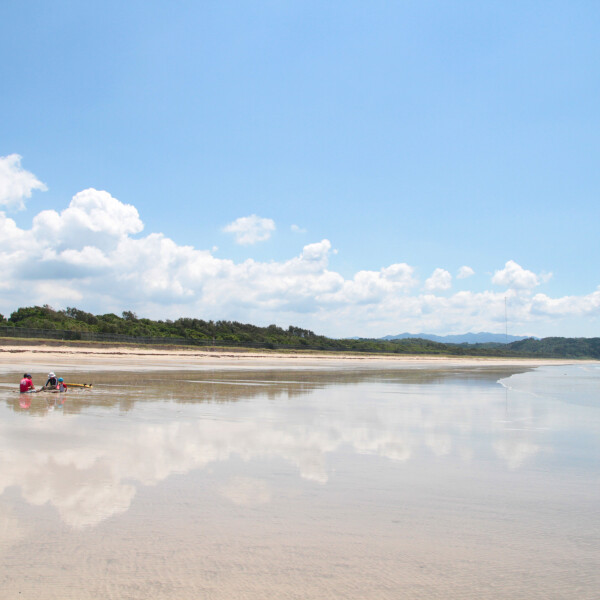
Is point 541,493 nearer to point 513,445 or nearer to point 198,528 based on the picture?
point 513,445

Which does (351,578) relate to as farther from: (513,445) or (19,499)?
(513,445)

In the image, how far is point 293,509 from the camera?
5262mm

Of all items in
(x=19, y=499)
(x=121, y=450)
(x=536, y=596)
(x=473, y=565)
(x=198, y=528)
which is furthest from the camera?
(x=121, y=450)

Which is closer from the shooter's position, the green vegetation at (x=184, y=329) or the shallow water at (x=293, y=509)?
the shallow water at (x=293, y=509)

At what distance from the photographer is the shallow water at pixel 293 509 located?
3695 mm

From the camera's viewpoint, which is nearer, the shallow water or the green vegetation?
the shallow water

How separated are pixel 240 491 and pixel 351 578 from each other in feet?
7.71

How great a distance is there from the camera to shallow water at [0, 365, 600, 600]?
12.1ft

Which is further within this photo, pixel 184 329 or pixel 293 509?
pixel 184 329

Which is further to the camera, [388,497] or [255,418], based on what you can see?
[255,418]

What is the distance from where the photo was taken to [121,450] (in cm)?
783

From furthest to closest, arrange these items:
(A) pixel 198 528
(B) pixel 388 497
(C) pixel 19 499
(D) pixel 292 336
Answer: (D) pixel 292 336 → (B) pixel 388 497 → (C) pixel 19 499 → (A) pixel 198 528

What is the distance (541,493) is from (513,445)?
10.1 ft

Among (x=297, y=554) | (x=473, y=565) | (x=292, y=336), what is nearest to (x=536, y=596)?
(x=473, y=565)
